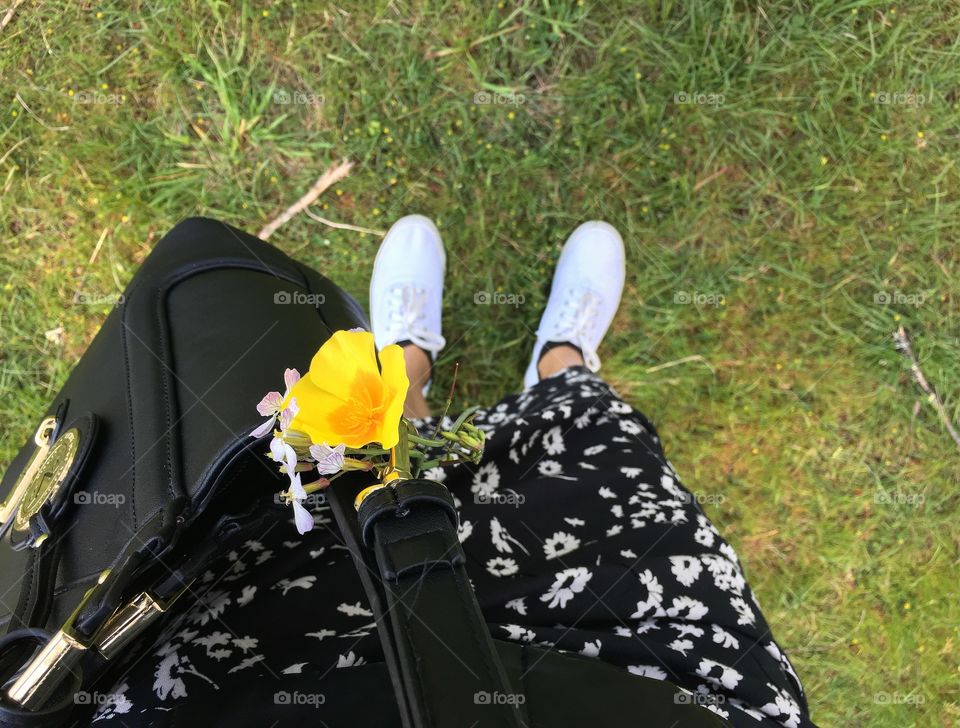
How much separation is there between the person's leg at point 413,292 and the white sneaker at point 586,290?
0.31 meters

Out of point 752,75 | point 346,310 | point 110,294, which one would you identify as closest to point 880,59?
point 752,75

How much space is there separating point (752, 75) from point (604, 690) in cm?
161

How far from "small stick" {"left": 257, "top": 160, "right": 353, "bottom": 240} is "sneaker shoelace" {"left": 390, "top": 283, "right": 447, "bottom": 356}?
0.35 metres

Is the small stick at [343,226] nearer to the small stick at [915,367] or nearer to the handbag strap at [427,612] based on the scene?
the handbag strap at [427,612]

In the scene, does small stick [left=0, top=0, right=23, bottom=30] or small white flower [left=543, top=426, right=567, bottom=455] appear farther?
small stick [left=0, top=0, right=23, bottom=30]

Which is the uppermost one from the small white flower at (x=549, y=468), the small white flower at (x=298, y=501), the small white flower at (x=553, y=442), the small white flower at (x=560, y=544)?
the small white flower at (x=298, y=501)

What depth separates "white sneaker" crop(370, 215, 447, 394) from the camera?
1718 mm

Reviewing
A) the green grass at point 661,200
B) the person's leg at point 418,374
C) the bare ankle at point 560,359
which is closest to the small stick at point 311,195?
the green grass at point 661,200

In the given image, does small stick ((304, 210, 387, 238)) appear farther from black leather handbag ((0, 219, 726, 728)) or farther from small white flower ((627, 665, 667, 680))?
small white flower ((627, 665, 667, 680))

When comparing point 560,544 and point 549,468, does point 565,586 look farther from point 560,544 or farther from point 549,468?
point 549,468

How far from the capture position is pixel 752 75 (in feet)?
5.68

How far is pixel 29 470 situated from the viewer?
1.01 m

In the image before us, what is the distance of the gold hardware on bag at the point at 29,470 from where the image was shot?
0.97 m

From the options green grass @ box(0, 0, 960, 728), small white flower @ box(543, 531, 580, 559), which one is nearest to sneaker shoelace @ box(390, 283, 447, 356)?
green grass @ box(0, 0, 960, 728)
